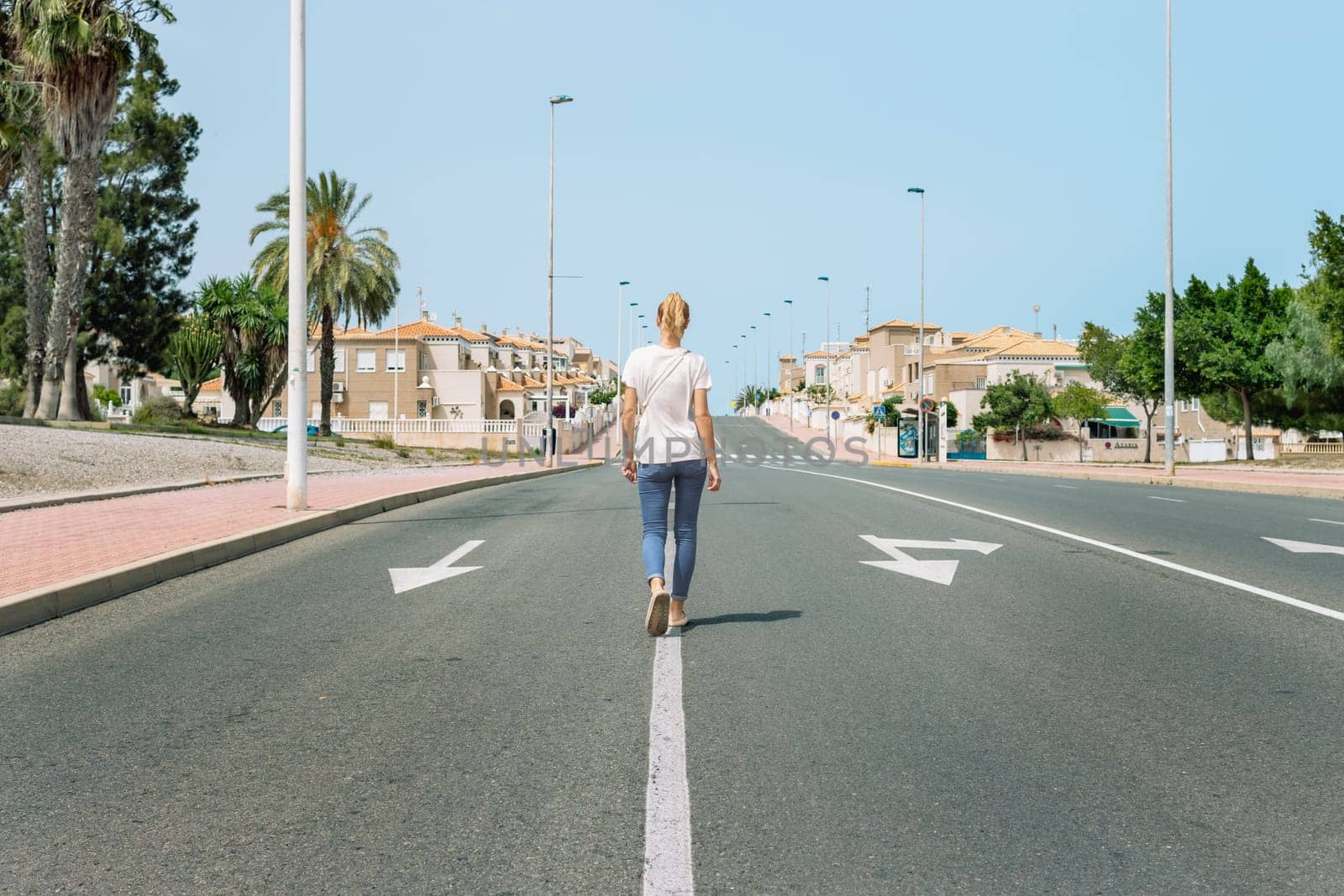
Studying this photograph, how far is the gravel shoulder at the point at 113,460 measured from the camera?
688 inches

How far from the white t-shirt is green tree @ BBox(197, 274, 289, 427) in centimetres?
4836

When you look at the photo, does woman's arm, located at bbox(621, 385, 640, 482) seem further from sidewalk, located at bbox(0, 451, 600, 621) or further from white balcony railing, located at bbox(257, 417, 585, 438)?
white balcony railing, located at bbox(257, 417, 585, 438)

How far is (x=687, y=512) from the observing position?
6.88 m

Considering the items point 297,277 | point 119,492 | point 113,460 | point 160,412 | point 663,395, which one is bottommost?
point 119,492

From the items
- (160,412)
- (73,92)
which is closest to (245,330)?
(160,412)

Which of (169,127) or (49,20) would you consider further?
(169,127)

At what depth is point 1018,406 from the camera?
255 feet

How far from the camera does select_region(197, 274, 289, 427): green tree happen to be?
52.6 meters

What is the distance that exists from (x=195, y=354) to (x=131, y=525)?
41571 mm

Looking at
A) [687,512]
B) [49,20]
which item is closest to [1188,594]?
[687,512]

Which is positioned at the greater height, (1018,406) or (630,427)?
(1018,406)

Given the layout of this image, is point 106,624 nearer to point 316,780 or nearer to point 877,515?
point 316,780

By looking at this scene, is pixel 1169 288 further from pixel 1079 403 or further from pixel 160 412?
pixel 1079 403

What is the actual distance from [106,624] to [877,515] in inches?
404
